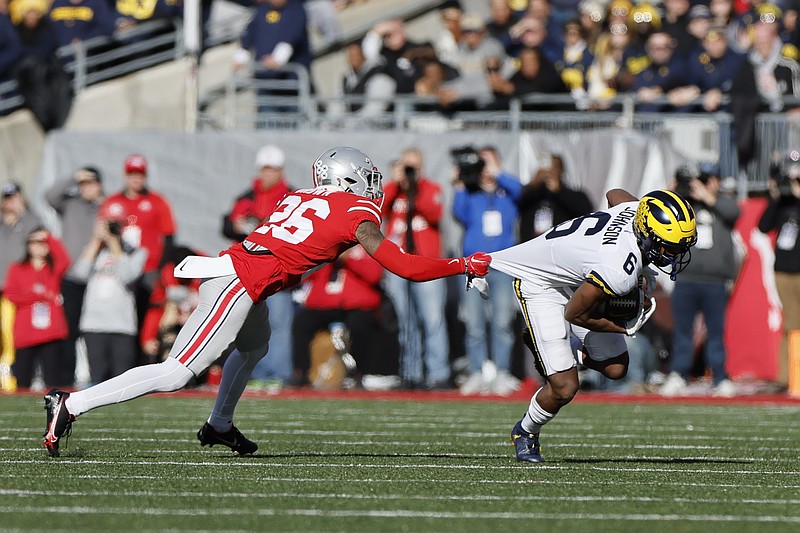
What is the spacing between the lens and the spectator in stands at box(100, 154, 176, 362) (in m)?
13.5

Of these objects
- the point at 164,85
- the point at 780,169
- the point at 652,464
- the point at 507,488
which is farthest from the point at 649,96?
the point at 507,488

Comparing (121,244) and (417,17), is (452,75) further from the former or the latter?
(121,244)

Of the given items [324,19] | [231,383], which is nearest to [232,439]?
[231,383]

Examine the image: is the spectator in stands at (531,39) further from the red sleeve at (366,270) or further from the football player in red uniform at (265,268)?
the football player in red uniform at (265,268)

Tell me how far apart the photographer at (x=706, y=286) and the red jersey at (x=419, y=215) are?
2.23 meters

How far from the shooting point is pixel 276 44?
15.1 m

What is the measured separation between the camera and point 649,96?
47.9ft

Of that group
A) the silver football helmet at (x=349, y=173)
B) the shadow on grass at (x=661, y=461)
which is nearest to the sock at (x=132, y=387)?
the silver football helmet at (x=349, y=173)

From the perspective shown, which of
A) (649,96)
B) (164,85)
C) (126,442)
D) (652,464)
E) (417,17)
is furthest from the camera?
(417,17)

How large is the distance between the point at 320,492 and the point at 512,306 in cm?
735

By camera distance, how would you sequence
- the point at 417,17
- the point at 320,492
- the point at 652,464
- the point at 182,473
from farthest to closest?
the point at 417,17 < the point at 652,464 < the point at 182,473 < the point at 320,492

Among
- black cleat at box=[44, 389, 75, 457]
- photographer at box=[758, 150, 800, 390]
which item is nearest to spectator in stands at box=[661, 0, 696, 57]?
photographer at box=[758, 150, 800, 390]

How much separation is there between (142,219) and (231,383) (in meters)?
5.87

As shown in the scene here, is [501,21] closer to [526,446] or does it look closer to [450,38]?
[450,38]
